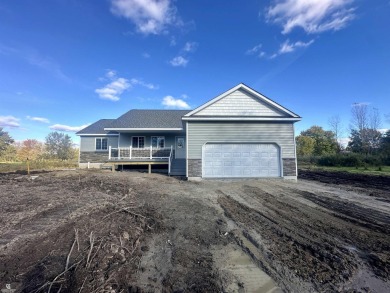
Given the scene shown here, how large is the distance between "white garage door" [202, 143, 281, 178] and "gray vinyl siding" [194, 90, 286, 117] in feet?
6.70

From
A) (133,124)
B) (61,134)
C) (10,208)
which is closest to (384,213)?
(10,208)

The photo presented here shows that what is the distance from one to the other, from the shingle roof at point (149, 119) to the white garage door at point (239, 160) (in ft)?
20.1

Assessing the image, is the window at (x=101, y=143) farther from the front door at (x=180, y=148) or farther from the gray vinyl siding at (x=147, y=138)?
the front door at (x=180, y=148)

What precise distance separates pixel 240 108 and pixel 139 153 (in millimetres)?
8621

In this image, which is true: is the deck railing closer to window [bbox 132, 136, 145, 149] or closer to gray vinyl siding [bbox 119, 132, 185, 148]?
gray vinyl siding [bbox 119, 132, 185, 148]

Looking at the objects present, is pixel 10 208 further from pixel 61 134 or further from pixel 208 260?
pixel 61 134

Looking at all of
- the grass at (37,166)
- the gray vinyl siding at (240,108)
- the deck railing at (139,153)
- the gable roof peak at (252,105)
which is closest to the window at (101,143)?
the grass at (37,166)

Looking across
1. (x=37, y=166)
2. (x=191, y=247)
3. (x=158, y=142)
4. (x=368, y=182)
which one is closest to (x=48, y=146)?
(x=37, y=166)

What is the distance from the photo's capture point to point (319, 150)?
36.6m

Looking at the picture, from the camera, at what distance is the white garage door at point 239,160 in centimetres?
1234

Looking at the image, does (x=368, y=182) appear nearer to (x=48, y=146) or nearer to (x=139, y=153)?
(x=139, y=153)

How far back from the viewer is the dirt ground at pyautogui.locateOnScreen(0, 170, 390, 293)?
269 centimetres

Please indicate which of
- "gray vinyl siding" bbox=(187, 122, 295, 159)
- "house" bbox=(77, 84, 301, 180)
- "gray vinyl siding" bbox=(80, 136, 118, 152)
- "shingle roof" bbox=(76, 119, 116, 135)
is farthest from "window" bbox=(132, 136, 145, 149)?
"gray vinyl siding" bbox=(187, 122, 295, 159)

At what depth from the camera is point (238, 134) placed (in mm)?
12539
